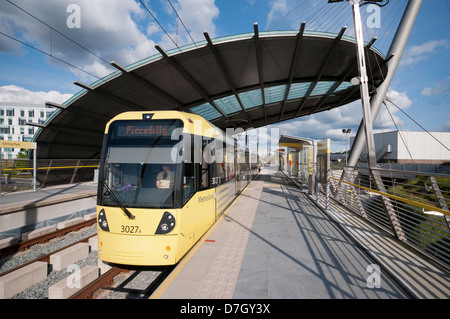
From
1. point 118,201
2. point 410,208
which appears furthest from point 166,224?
point 410,208

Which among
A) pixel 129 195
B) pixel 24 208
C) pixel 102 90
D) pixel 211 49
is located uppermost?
pixel 211 49

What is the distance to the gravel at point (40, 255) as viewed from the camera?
4379 millimetres

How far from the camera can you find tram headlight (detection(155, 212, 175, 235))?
427cm

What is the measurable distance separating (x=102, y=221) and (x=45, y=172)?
464 inches

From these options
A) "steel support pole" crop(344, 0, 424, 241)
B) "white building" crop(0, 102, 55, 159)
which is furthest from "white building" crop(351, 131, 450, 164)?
"white building" crop(0, 102, 55, 159)

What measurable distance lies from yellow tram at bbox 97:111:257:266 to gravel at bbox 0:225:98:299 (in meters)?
1.37

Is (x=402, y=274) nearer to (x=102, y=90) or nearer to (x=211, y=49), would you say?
(x=211, y=49)

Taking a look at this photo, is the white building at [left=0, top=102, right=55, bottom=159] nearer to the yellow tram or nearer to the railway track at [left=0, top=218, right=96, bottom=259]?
the railway track at [left=0, top=218, right=96, bottom=259]

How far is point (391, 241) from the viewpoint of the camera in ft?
19.3

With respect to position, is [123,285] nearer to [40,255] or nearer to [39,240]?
[40,255]

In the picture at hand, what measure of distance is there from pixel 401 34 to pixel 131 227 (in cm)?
1449

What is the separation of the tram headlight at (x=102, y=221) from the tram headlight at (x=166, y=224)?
0.98 metres

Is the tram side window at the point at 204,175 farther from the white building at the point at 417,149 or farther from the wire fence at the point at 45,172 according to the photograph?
the white building at the point at 417,149
